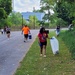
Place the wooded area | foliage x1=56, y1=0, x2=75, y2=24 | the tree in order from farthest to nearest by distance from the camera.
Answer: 1. the tree
2. the wooded area
3. foliage x1=56, y1=0, x2=75, y2=24

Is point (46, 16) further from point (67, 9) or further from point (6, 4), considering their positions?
point (67, 9)

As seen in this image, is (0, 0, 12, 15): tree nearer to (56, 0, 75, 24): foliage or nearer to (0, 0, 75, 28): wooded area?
(0, 0, 75, 28): wooded area

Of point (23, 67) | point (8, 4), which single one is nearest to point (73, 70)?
point (23, 67)

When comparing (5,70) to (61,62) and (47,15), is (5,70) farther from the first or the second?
(47,15)

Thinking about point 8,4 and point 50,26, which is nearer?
point 8,4

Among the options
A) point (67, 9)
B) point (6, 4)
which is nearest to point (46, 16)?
point (6, 4)

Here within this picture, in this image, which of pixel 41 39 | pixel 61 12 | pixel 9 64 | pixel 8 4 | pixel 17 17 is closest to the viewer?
pixel 9 64

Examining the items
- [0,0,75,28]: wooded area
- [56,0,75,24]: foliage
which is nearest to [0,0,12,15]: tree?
[0,0,75,28]: wooded area

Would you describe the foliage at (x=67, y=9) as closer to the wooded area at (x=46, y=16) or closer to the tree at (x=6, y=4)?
the wooded area at (x=46, y=16)

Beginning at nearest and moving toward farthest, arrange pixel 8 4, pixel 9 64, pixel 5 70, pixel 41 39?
pixel 5 70
pixel 9 64
pixel 41 39
pixel 8 4

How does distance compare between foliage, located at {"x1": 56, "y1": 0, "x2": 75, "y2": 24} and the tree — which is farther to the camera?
the tree

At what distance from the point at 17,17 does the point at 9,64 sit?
357 feet

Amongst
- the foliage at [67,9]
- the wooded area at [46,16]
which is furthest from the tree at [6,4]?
the foliage at [67,9]

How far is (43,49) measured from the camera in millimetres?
17250
